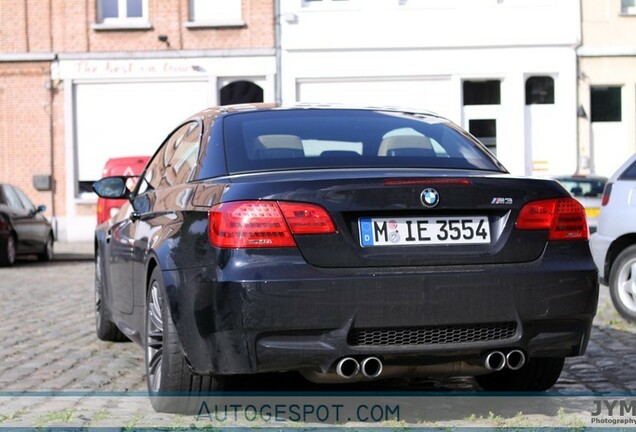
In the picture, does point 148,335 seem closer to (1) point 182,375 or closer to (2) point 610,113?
(1) point 182,375

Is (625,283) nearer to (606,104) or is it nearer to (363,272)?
(363,272)

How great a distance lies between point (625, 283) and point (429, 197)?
18.7 ft

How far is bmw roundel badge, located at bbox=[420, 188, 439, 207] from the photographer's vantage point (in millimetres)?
5500

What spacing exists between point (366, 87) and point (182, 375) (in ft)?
82.5

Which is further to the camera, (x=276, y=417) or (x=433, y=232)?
(x=276, y=417)

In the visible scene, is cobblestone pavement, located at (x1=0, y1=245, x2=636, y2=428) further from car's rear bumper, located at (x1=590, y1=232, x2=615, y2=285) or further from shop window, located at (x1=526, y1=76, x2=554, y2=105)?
shop window, located at (x1=526, y1=76, x2=554, y2=105)

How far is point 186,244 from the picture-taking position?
18.7 ft

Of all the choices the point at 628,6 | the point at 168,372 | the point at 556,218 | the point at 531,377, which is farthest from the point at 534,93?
the point at 168,372

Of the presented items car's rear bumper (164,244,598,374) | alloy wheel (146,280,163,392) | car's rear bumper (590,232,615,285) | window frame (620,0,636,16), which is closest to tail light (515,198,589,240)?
car's rear bumper (164,244,598,374)

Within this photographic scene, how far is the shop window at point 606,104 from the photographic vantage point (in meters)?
30.4

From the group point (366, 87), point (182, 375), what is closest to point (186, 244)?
point (182, 375)

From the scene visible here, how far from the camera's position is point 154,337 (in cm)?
620

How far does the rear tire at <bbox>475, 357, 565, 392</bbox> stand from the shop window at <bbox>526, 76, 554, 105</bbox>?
2440 centimetres

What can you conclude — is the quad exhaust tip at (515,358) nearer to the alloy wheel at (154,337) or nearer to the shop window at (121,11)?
the alloy wheel at (154,337)
